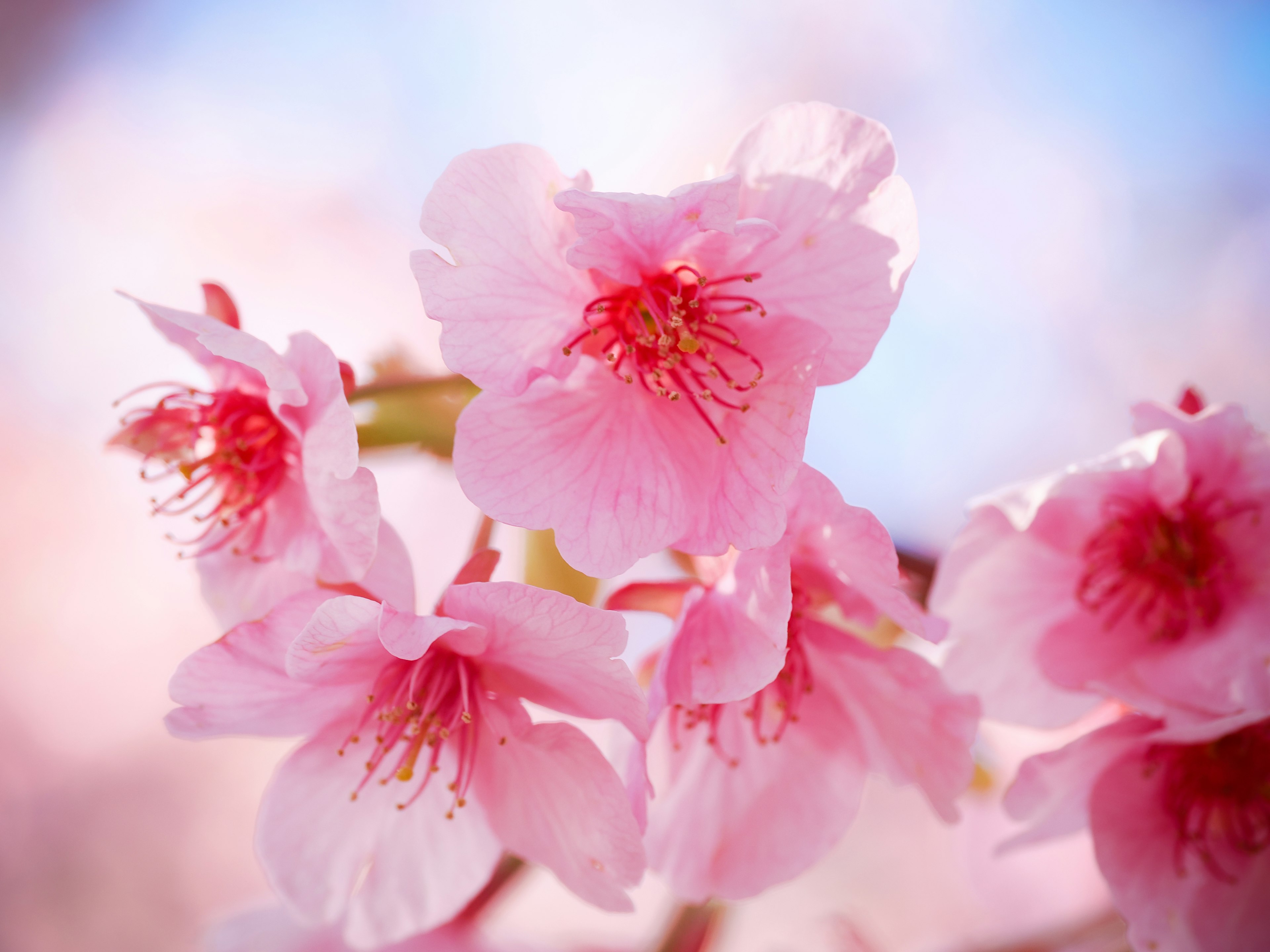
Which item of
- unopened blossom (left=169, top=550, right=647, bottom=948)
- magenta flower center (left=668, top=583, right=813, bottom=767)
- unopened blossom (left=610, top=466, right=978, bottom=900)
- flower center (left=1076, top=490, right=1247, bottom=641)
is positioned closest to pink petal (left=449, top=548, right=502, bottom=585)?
unopened blossom (left=169, top=550, right=647, bottom=948)

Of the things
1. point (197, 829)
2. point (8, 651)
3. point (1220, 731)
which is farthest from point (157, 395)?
point (197, 829)

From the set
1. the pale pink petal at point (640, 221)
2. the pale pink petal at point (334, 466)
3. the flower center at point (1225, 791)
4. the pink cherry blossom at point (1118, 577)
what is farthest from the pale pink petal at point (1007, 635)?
the pale pink petal at point (334, 466)

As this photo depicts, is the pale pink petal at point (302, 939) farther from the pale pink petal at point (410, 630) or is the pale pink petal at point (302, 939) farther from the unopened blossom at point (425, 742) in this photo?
the pale pink petal at point (410, 630)

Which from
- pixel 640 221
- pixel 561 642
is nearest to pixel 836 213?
pixel 640 221

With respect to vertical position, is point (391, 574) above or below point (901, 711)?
above

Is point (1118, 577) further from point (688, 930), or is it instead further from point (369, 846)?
point (369, 846)

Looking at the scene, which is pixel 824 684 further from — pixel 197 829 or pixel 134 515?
pixel 197 829

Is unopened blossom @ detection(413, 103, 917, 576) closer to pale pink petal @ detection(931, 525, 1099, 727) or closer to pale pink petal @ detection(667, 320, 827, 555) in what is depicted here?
pale pink petal @ detection(667, 320, 827, 555)
